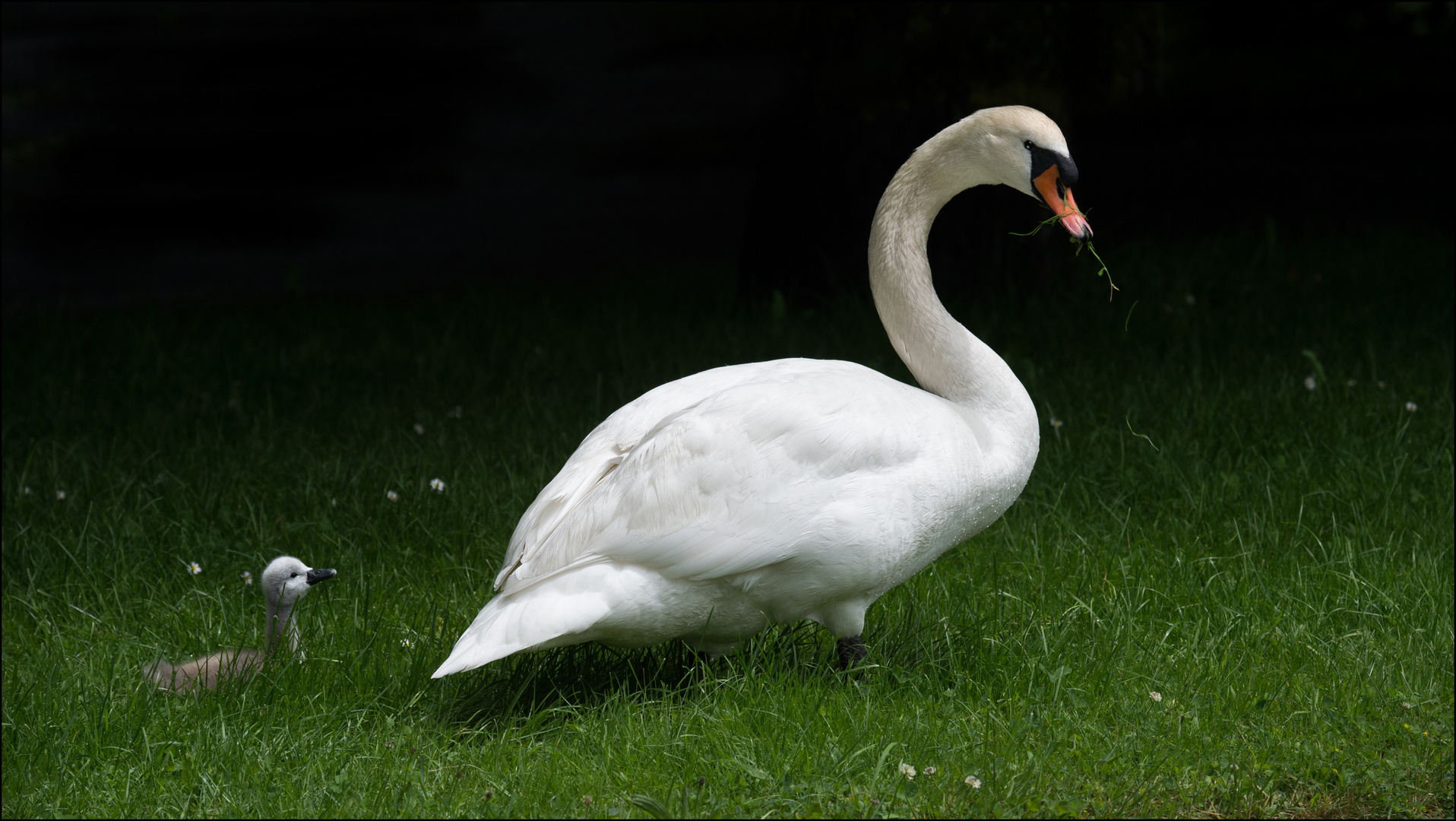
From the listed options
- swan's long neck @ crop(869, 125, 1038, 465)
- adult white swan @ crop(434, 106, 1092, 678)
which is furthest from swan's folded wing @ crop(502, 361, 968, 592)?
swan's long neck @ crop(869, 125, 1038, 465)

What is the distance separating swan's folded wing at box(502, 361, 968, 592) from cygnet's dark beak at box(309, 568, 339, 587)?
0.85 meters

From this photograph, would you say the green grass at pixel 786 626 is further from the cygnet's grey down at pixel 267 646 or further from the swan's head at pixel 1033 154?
the swan's head at pixel 1033 154

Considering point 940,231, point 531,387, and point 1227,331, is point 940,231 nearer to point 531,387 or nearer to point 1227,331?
point 1227,331

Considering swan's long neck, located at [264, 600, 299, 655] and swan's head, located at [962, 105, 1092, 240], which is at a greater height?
swan's head, located at [962, 105, 1092, 240]

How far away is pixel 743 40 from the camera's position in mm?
11258

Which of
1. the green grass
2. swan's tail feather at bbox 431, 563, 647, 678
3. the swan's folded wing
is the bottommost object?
the green grass

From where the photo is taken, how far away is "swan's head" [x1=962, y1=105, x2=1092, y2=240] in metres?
3.06

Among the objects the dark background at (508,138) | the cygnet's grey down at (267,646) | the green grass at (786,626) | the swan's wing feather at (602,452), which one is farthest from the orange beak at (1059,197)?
the dark background at (508,138)

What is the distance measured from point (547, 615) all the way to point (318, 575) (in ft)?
3.70

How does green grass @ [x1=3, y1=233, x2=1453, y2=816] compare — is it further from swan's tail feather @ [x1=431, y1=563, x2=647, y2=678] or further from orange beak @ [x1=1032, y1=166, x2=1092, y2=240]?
orange beak @ [x1=1032, y1=166, x2=1092, y2=240]

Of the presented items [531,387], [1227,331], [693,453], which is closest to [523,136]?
[531,387]

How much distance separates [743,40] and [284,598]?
339 inches

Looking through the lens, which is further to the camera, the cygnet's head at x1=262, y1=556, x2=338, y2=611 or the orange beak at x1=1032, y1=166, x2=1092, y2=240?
the cygnet's head at x1=262, y1=556, x2=338, y2=611

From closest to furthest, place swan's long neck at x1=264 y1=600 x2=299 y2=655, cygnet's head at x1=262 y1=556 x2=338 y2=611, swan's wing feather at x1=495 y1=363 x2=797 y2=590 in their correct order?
1. swan's wing feather at x1=495 y1=363 x2=797 y2=590
2. swan's long neck at x1=264 y1=600 x2=299 y2=655
3. cygnet's head at x1=262 y1=556 x2=338 y2=611
